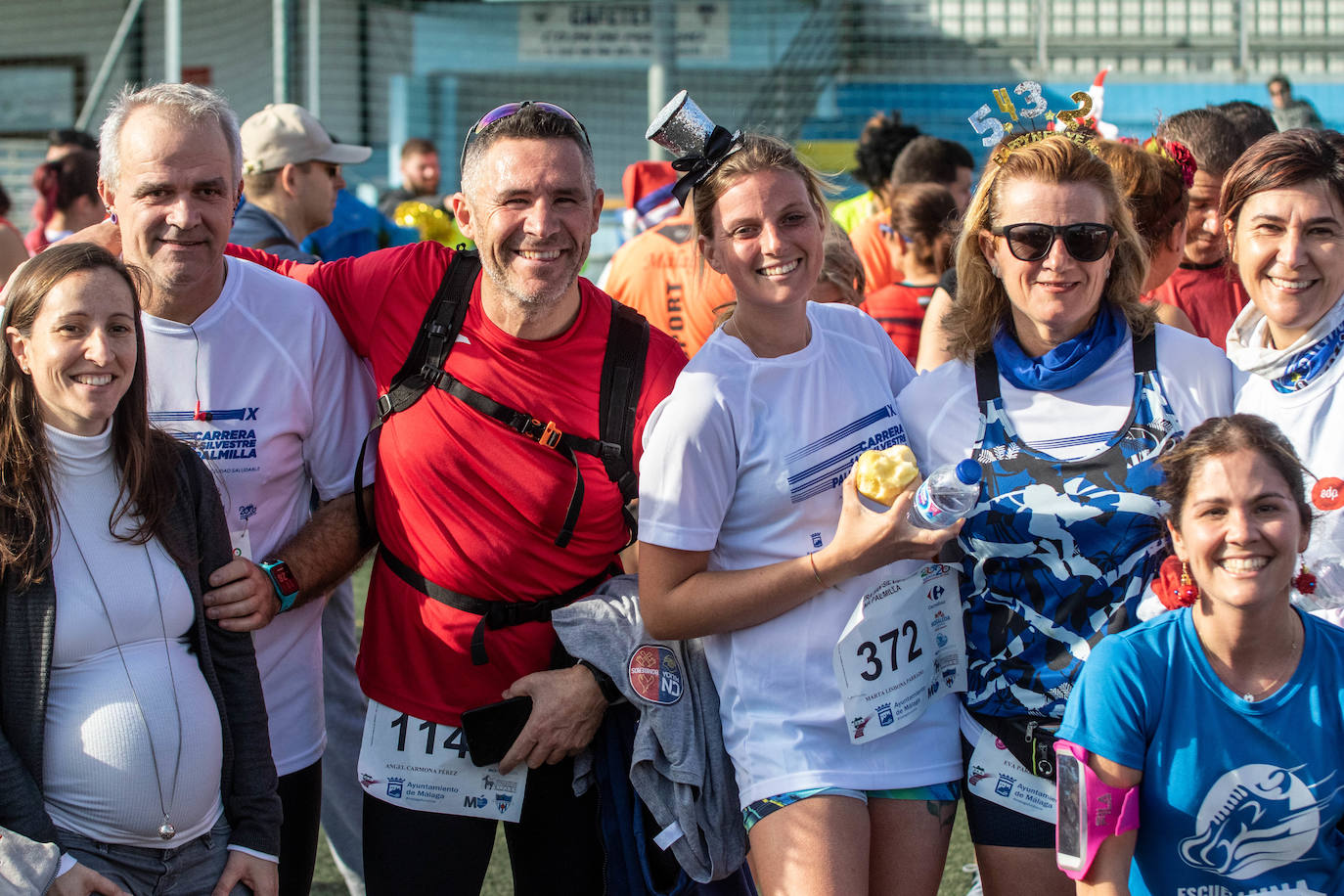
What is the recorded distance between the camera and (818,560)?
2395 millimetres

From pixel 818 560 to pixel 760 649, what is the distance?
23cm

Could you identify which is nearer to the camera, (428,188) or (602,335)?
(602,335)

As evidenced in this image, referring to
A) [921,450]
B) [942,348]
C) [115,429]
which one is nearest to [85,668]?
[115,429]

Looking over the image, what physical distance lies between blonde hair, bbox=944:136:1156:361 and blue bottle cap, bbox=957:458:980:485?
1.28 ft

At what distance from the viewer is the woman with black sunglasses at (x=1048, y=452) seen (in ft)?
7.86

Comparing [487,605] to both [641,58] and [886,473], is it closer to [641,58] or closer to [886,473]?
[886,473]

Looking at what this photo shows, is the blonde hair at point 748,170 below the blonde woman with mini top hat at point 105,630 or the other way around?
the other way around

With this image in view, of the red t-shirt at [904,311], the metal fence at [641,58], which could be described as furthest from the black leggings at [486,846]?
the metal fence at [641,58]

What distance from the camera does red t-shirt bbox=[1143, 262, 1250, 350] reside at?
3.92 meters

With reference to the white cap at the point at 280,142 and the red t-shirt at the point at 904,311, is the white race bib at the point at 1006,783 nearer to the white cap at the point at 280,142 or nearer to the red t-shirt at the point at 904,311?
the red t-shirt at the point at 904,311

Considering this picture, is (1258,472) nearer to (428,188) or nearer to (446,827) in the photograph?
(446,827)

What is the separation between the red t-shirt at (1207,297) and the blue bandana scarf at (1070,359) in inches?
57.9

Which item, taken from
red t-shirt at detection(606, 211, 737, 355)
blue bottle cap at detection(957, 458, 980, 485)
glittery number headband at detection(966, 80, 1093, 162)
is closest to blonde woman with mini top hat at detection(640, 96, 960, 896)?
blue bottle cap at detection(957, 458, 980, 485)

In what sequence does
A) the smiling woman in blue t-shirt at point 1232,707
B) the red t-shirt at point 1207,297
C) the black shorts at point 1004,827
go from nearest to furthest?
the smiling woman in blue t-shirt at point 1232,707 → the black shorts at point 1004,827 → the red t-shirt at point 1207,297
